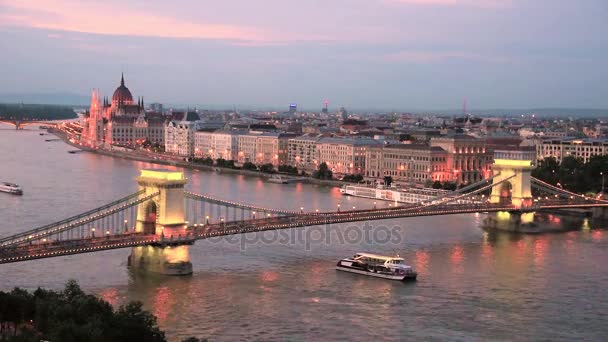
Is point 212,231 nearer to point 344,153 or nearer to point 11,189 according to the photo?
point 11,189

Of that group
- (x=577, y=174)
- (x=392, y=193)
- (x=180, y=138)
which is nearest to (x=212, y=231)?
(x=392, y=193)


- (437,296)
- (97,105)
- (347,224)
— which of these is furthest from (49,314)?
(97,105)

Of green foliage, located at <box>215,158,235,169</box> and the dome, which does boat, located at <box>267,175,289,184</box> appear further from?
the dome

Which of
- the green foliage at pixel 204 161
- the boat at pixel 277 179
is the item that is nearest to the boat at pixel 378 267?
the boat at pixel 277 179

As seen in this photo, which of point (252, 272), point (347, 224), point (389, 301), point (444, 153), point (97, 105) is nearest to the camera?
point (389, 301)

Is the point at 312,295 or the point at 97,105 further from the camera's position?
the point at 97,105

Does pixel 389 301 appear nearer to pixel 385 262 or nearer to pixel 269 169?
pixel 385 262
